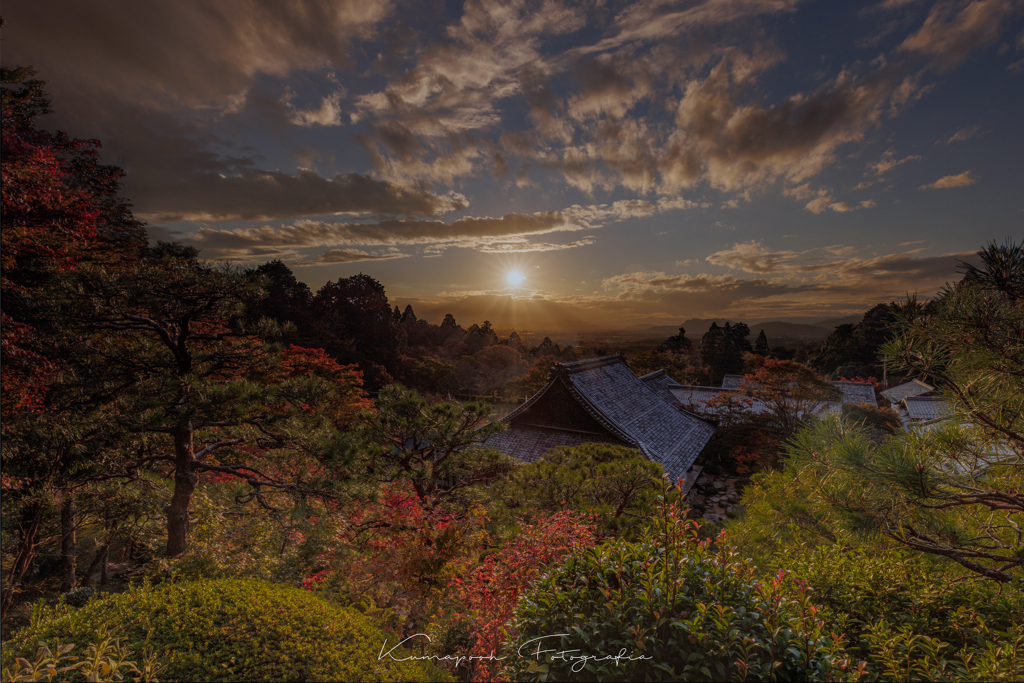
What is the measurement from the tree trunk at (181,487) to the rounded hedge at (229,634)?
2.09m

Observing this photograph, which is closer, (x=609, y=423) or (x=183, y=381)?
(x=183, y=381)

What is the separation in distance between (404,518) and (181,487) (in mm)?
3850

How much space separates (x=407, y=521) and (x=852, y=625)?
19.5 feet

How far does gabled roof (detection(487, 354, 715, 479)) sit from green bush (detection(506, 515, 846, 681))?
26.4 ft

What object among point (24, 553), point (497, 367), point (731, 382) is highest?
point (24, 553)

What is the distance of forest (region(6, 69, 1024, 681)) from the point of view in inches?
93.2

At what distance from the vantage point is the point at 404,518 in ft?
21.2

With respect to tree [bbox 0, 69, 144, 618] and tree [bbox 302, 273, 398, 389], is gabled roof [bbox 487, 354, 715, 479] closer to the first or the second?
tree [bbox 0, 69, 144, 618]

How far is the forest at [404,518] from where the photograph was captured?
93.2 inches

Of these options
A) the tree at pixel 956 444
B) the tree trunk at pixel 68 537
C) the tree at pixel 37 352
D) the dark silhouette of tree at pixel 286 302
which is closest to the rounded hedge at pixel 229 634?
the tree at pixel 37 352

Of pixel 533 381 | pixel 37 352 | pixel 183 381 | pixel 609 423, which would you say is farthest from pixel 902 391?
pixel 37 352

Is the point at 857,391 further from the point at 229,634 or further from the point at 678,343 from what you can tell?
the point at 229,634

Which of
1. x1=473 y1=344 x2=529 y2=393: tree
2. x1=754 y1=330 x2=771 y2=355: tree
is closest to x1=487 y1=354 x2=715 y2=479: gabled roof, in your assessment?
x1=473 y1=344 x2=529 y2=393: tree

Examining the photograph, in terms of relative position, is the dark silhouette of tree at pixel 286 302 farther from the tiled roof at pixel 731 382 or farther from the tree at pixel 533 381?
the tiled roof at pixel 731 382
